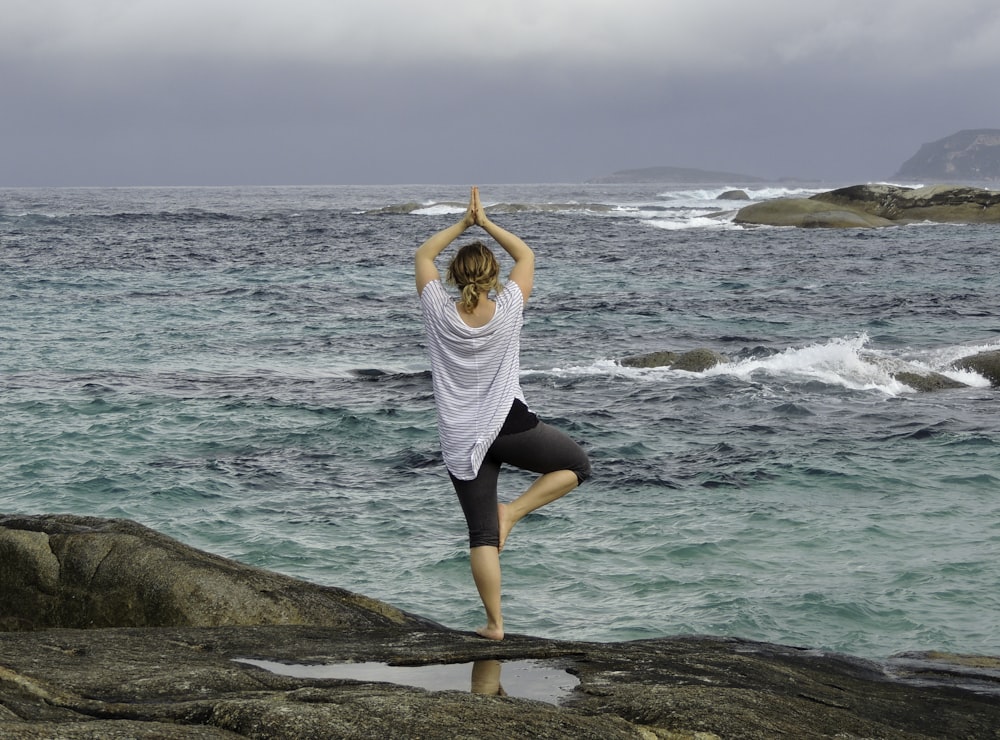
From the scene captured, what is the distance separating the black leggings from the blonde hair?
74 cm

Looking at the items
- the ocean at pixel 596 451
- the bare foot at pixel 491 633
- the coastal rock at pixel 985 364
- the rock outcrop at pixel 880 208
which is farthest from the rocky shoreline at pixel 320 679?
the rock outcrop at pixel 880 208

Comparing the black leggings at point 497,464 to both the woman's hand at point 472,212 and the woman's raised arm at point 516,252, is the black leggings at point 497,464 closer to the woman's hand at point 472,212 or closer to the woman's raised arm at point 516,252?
the woman's raised arm at point 516,252

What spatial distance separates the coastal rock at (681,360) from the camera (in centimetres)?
1852

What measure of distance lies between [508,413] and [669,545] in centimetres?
540

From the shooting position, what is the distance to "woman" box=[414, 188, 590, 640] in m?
5.19

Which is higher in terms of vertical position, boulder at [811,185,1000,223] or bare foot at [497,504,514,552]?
boulder at [811,185,1000,223]

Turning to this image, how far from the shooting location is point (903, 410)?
15273 mm

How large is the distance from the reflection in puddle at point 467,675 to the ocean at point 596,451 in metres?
3.75

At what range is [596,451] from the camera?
13.5m

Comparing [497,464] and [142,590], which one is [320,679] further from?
[142,590]

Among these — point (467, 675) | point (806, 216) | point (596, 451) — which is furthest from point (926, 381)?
point (806, 216)

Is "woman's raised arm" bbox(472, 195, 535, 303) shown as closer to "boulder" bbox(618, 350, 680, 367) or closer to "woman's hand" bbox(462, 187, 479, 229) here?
"woman's hand" bbox(462, 187, 479, 229)

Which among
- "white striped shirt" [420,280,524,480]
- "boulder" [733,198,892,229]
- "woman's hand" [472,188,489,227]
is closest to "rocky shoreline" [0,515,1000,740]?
"white striped shirt" [420,280,524,480]

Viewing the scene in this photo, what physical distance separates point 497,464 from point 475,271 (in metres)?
1.04
